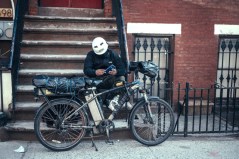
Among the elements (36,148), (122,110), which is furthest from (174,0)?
(36,148)

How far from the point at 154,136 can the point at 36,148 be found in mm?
1908

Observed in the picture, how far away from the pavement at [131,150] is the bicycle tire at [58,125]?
143 millimetres

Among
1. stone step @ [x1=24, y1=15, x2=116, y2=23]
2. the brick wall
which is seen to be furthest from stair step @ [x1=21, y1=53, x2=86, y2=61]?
the brick wall

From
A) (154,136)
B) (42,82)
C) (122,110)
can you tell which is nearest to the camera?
(42,82)

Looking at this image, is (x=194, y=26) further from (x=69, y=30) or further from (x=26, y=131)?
(x=26, y=131)

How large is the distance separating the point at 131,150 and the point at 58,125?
121 centimetres

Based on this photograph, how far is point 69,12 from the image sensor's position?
24.2 feet

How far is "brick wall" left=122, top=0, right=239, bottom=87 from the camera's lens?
736cm

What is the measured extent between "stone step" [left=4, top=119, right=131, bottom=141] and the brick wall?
288cm

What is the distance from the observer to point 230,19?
7645mm

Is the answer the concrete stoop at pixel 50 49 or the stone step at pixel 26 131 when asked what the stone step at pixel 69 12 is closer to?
the concrete stoop at pixel 50 49

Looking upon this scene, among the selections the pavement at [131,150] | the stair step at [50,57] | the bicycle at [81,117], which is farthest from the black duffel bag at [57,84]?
the stair step at [50,57]

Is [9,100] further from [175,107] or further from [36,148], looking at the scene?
[175,107]

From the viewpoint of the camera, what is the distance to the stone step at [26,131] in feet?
15.6
